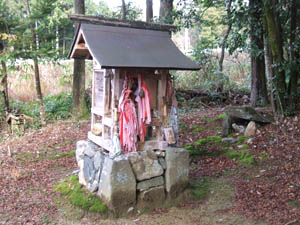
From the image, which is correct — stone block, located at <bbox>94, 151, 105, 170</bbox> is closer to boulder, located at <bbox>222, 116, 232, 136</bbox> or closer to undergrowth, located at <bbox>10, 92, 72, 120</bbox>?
boulder, located at <bbox>222, 116, 232, 136</bbox>

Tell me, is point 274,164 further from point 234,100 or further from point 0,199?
point 234,100

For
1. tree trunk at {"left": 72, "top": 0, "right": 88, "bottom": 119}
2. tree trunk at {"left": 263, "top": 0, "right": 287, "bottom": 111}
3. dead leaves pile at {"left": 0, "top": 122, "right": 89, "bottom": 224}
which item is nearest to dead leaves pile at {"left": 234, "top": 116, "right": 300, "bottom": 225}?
tree trunk at {"left": 263, "top": 0, "right": 287, "bottom": 111}

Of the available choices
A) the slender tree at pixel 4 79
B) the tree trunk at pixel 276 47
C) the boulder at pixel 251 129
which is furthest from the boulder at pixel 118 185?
the slender tree at pixel 4 79

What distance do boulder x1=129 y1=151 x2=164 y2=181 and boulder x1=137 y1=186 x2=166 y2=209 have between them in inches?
8.5

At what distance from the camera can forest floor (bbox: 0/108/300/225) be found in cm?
434

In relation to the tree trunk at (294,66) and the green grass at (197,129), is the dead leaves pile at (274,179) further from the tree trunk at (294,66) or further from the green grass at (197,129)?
the green grass at (197,129)

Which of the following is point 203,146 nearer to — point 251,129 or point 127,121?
point 251,129

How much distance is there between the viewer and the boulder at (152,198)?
461 centimetres

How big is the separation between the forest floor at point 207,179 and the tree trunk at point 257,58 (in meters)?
1.66

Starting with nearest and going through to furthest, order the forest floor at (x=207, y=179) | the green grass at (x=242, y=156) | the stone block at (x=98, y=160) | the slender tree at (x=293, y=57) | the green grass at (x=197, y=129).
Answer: the forest floor at (x=207, y=179) < the stone block at (x=98, y=160) < the green grass at (x=242, y=156) < the slender tree at (x=293, y=57) < the green grass at (x=197, y=129)

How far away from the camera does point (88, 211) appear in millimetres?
4480

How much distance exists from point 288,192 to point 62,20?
10273mm

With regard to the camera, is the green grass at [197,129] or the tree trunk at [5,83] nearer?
the green grass at [197,129]

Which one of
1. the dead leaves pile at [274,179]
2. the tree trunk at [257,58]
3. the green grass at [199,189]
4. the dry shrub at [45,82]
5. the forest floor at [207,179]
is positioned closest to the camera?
the dead leaves pile at [274,179]
